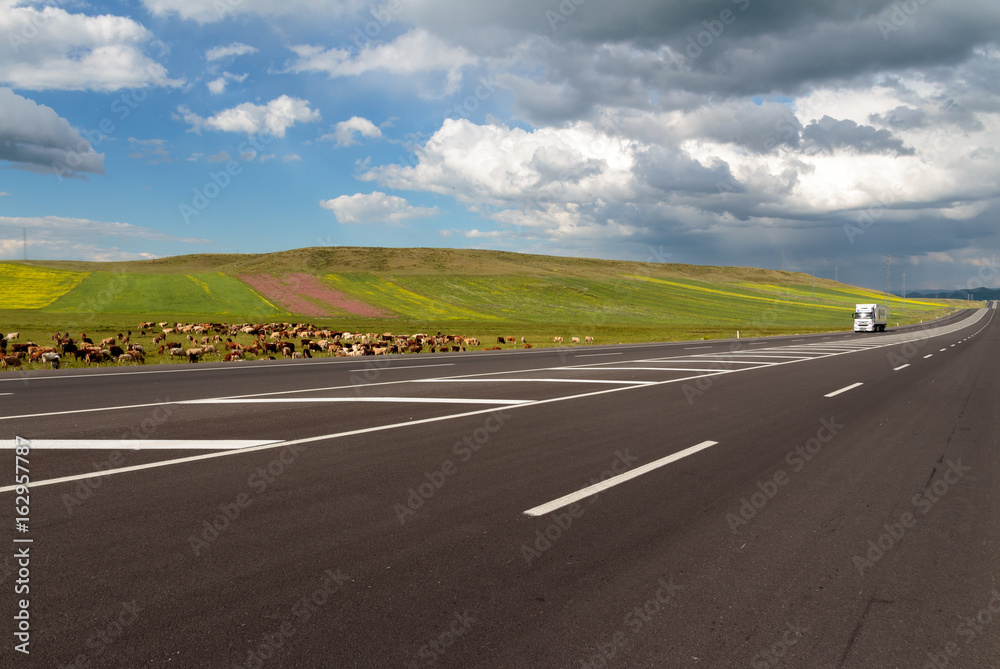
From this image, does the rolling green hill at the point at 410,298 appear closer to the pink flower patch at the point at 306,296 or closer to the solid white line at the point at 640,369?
the pink flower patch at the point at 306,296

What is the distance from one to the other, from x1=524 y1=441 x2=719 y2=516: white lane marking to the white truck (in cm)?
6230

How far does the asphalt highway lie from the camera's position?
3182 millimetres

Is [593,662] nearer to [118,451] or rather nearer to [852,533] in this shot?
[852,533]

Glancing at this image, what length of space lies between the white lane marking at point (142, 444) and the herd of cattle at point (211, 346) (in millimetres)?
15692

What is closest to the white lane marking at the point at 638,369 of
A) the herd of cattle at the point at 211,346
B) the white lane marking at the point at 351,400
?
the white lane marking at the point at 351,400

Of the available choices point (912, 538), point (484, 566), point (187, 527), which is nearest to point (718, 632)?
point (484, 566)

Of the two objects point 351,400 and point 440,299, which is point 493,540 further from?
point 440,299

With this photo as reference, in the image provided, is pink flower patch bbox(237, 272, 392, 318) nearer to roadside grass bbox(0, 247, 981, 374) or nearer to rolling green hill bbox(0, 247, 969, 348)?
rolling green hill bbox(0, 247, 969, 348)

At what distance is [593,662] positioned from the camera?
3025mm

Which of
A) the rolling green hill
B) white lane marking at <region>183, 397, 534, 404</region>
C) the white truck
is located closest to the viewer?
white lane marking at <region>183, 397, 534, 404</region>

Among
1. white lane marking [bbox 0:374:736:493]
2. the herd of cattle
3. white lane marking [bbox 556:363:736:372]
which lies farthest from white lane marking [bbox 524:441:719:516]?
the herd of cattle

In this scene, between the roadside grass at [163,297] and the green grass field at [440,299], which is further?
the roadside grass at [163,297]

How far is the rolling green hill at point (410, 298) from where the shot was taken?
168 ft

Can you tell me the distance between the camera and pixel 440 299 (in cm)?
7075
